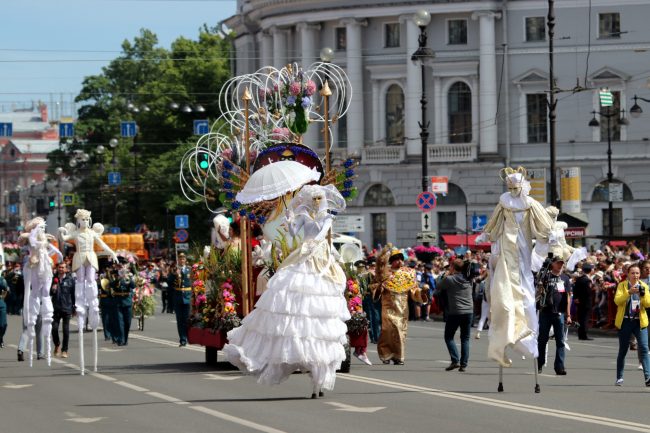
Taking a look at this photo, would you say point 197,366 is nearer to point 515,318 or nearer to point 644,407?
point 515,318

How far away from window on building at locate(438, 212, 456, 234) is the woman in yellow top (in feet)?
181

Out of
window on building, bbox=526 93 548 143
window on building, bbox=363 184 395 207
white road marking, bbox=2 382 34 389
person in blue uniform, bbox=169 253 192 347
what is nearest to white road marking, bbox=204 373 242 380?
white road marking, bbox=2 382 34 389

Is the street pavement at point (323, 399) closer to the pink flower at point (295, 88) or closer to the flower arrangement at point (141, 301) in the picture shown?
the pink flower at point (295, 88)

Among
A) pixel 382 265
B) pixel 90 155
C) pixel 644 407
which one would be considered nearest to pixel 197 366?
pixel 382 265

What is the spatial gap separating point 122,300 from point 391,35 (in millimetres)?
47719

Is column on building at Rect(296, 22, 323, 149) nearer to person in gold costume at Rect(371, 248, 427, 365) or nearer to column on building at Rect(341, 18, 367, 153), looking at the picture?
column on building at Rect(341, 18, 367, 153)

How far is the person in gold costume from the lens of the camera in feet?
82.6

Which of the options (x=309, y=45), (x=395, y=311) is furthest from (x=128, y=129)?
(x=395, y=311)

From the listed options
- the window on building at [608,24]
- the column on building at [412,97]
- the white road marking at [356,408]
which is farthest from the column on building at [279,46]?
the white road marking at [356,408]

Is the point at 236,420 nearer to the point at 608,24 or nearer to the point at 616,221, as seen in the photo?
the point at 616,221

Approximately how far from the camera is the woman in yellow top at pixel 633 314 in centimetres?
2047

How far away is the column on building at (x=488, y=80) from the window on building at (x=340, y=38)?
22.3ft

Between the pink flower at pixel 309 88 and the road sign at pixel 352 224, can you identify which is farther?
the road sign at pixel 352 224

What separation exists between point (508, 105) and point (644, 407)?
6010 cm
